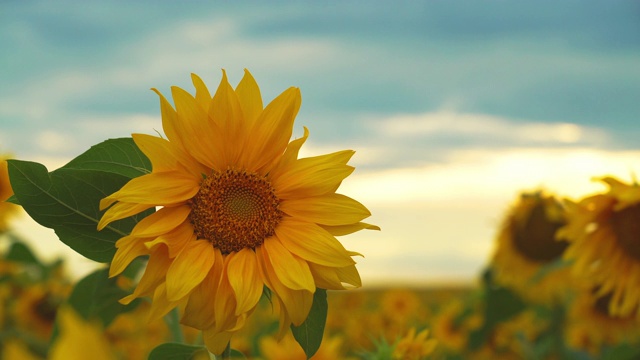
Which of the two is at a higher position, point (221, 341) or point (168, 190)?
point (168, 190)

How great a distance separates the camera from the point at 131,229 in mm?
1431

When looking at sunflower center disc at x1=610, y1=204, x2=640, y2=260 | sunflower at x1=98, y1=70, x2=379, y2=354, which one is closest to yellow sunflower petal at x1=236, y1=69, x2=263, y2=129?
sunflower at x1=98, y1=70, x2=379, y2=354

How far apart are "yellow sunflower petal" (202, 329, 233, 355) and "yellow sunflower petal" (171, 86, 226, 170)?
34 centimetres

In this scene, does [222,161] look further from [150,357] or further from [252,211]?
[150,357]

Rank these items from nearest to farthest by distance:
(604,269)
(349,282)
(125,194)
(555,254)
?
(125,194)
(349,282)
(604,269)
(555,254)

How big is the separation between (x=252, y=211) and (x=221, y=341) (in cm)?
27

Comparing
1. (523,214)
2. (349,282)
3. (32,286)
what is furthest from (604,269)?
(32,286)

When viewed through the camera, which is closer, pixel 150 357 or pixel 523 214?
pixel 150 357

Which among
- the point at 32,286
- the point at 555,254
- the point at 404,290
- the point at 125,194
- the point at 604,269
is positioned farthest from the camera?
the point at 404,290

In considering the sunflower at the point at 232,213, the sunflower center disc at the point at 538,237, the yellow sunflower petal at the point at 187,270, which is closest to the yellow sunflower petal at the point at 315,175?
the sunflower at the point at 232,213

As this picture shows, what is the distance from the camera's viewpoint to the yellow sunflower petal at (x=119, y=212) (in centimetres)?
132

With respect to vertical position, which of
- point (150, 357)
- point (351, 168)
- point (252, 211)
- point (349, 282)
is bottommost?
point (150, 357)

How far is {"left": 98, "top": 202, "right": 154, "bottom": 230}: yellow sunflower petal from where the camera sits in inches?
52.0

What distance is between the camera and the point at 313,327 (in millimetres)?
1401
